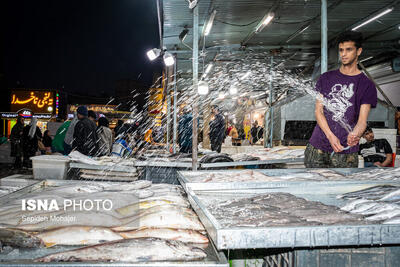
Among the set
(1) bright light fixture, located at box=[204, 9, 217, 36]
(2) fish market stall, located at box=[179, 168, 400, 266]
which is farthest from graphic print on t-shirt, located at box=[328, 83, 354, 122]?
(1) bright light fixture, located at box=[204, 9, 217, 36]

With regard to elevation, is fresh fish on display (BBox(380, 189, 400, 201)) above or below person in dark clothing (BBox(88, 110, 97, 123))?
below

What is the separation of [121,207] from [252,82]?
15.9 m

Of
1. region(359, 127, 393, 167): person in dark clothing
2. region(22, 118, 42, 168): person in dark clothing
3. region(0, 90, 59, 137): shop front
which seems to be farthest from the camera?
Result: region(0, 90, 59, 137): shop front

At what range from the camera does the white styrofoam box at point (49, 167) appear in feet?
13.0

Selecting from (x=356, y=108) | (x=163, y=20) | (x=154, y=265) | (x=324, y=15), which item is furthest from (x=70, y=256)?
(x=163, y=20)

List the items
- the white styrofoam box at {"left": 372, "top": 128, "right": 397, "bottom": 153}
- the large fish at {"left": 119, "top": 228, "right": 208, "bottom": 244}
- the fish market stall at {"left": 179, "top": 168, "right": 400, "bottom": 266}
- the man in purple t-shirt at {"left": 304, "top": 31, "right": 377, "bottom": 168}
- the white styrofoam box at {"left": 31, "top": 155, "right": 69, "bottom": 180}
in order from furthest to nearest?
the white styrofoam box at {"left": 372, "top": 128, "right": 397, "bottom": 153} → the white styrofoam box at {"left": 31, "top": 155, "right": 69, "bottom": 180} → the man in purple t-shirt at {"left": 304, "top": 31, "right": 377, "bottom": 168} → the large fish at {"left": 119, "top": 228, "right": 208, "bottom": 244} → the fish market stall at {"left": 179, "top": 168, "right": 400, "bottom": 266}

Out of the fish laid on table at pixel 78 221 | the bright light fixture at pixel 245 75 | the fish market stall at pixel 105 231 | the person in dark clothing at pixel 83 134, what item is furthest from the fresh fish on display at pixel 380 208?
the bright light fixture at pixel 245 75

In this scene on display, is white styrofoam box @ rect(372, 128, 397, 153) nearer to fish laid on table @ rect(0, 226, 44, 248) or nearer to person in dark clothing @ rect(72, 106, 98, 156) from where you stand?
person in dark clothing @ rect(72, 106, 98, 156)

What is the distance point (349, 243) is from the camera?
4.82ft

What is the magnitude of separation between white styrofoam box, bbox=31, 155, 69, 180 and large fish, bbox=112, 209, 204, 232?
246 cm

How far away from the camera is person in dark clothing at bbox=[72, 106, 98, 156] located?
6.25 m

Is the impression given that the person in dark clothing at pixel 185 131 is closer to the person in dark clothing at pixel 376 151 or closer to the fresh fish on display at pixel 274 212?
the person in dark clothing at pixel 376 151

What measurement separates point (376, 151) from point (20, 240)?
290 inches

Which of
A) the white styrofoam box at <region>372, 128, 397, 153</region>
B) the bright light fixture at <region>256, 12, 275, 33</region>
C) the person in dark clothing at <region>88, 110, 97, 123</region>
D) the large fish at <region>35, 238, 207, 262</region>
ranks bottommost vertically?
the large fish at <region>35, 238, 207, 262</region>
